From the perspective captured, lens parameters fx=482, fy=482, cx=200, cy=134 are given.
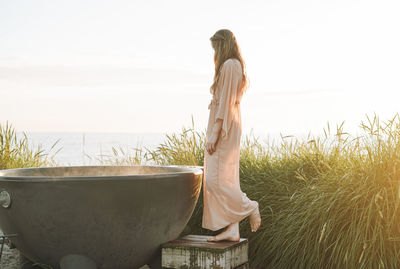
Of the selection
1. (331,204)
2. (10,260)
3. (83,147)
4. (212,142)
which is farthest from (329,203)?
(83,147)

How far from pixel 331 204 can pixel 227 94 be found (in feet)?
3.23

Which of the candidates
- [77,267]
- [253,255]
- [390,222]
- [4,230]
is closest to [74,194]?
[77,267]

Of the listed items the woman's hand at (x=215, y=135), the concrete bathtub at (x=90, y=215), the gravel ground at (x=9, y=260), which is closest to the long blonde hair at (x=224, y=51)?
the woman's hand at (x=215, y=135)

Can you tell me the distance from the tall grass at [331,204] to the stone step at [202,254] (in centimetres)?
47

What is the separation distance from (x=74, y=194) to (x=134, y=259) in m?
0.58

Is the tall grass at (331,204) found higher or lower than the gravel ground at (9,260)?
higher

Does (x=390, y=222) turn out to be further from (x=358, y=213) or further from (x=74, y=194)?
(x=74, y=194)

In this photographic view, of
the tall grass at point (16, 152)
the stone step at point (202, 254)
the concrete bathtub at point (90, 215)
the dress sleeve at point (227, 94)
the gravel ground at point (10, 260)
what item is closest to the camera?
the concrete bathtub at point (90, 215)

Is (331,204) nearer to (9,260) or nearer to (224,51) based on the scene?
(224,51)

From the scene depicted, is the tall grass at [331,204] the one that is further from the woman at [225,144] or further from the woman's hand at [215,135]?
the woman's hand at [215,135]

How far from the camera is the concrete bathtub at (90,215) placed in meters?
2.62

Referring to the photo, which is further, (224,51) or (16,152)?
(16,152)

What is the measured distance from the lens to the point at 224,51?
307cm

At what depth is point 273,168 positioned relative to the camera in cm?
413
